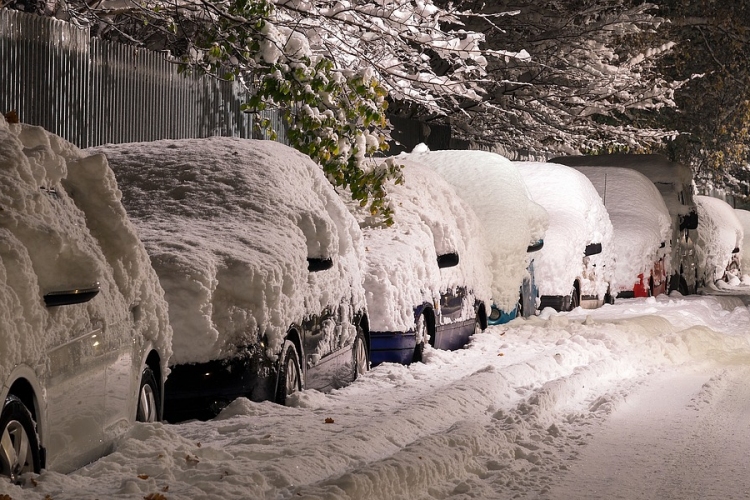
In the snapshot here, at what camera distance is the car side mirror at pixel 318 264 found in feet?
28.2

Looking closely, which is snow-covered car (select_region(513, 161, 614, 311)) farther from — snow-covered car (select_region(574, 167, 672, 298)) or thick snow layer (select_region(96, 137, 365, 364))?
thick snow layer (select_region(96, 137, 365, 364))

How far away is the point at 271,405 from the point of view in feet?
25.6

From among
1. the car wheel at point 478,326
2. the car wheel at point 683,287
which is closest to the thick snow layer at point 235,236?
the car wheel at point 478,326

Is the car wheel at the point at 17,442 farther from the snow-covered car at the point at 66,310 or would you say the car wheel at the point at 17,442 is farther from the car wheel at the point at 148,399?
the car wheel at the point at 148,399

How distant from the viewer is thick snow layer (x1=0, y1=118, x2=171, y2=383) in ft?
16.2

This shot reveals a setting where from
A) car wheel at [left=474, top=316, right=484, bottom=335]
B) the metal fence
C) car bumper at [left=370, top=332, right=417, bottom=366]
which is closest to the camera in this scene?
the metal fence

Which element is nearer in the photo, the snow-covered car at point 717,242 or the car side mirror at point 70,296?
the car side mirror at point 70,296

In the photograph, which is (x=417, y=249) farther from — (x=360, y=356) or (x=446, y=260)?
(x=360, y=356)

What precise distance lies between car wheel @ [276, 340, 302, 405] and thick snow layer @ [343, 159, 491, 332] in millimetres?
2422

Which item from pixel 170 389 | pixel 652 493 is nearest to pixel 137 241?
pixel 170 389

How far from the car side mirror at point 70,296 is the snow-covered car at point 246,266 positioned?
186cm

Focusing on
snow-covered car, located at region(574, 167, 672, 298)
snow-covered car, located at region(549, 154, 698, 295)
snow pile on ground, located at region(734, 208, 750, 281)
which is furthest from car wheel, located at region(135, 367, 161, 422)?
snow pile on ground, located at region(734, 208, 750, 281)

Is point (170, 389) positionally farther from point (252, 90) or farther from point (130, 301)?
point (252, 90)

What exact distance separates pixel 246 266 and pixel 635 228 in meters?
13.3
